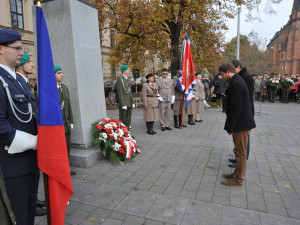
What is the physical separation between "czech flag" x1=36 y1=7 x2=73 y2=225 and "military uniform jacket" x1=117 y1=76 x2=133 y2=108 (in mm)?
4331

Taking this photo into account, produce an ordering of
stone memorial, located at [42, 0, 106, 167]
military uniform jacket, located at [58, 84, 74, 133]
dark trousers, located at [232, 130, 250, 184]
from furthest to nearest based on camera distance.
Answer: stone memorial, located at [42, 0, 106, 167], military uniform jacket, located at [58, 84, 74, 133], dark trousers, located at [232, 130, 250, 184]

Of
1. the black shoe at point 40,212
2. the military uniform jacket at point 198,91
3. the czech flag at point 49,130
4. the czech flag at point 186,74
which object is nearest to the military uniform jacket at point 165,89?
the czech flag at point 186,74

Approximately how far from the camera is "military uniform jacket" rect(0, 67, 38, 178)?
183 centimetres

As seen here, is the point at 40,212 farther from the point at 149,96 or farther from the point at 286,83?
the point at 286,83

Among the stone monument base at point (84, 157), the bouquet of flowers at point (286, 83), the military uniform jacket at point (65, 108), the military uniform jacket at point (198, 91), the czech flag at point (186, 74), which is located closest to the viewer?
the military uniform jacket at point (65, 108)

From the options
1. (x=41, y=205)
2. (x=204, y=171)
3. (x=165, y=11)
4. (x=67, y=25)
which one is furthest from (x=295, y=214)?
(x=165, y=11)

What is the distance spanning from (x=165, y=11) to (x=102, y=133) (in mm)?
10266

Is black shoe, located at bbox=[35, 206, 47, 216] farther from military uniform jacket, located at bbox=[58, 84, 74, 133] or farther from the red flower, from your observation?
the red flower

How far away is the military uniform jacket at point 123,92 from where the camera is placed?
649 cm

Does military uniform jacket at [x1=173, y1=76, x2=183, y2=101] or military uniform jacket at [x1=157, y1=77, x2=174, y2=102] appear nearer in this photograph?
military uniform jacket at [x1=157, y1=77, x2=174, y2=102]

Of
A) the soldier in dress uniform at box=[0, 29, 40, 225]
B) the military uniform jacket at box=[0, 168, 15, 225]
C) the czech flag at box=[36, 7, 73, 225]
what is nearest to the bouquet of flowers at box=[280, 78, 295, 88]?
the czech flag at box=[36, 7, 73, 225]

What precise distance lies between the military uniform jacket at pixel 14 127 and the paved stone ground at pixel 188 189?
1.28 m

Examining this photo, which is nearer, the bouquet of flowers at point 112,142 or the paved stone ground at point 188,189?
the paved stone ground at point 188,189

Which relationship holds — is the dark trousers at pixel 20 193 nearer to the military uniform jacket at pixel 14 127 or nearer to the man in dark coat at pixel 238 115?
the military uniform jacket at pixel 14 127
